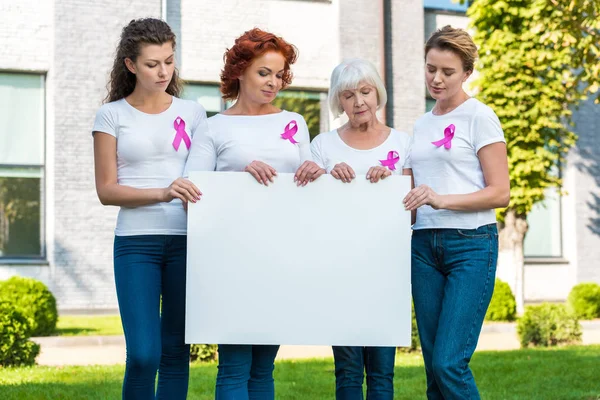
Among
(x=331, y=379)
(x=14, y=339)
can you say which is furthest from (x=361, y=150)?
(x=14, y=339)

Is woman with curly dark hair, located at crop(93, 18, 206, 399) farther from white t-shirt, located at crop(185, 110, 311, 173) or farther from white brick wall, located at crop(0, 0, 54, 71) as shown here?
white brick wall, located at crop(0, 0, 54, 71)

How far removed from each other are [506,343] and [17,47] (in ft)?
26.4

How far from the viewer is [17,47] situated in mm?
13070

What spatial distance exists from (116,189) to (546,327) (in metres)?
7.77

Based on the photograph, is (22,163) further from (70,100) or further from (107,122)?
(107,122)

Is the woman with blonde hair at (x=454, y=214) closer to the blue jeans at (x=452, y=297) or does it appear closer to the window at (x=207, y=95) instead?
the blue jeans at (x=452, y=297)

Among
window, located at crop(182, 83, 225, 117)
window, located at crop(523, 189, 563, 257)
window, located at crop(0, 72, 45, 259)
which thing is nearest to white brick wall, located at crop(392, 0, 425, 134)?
window, located at crop(182, 83, 225, 117)

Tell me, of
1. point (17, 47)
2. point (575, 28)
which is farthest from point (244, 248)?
point (17, 47)

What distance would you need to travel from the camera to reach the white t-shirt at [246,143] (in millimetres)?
3473

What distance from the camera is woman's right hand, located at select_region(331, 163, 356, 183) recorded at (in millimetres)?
3461

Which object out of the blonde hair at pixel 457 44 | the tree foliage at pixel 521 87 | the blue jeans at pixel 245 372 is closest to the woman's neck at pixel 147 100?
the blue jeans at pixel 245 372

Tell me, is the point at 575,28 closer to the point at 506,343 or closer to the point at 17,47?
the point at 506,343

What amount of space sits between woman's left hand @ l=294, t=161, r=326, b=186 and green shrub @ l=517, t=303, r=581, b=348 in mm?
7440

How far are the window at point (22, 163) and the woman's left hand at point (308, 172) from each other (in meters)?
10.4
